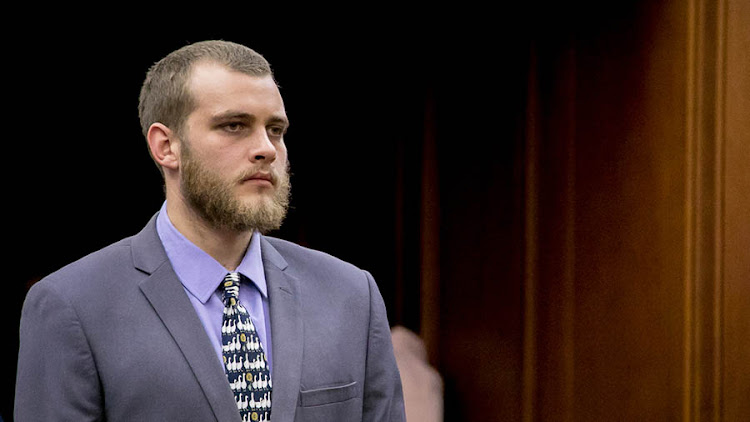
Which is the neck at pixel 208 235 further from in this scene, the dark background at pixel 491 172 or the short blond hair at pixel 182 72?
the dark background at pixel 491 172

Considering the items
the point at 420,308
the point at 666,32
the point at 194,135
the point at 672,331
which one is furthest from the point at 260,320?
the point at 420,308

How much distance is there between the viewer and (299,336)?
1643mm

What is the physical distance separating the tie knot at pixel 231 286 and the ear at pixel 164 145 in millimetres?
239

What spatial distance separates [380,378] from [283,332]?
0.25 metres

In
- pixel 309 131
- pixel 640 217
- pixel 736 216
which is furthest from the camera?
pixel 309 131

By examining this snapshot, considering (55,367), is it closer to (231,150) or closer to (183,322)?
(183,322)

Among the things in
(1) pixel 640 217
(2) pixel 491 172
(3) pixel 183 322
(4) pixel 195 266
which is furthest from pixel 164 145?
(2) pixel 491 172

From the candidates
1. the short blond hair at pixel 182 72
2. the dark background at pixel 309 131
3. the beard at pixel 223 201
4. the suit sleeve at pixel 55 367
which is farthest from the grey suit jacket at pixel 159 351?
the dark background at pixel 309 131

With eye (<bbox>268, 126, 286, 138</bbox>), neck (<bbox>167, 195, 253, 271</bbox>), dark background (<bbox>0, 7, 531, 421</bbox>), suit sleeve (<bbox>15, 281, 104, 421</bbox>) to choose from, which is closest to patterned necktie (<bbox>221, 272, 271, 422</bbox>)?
neck (<bbox>167, 195, 253, 271</bbox>)

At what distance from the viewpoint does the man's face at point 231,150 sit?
1610mm

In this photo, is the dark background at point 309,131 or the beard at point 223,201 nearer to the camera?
the beard at point 223,201

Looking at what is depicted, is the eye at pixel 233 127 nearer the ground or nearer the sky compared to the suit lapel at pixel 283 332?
nearer the sky

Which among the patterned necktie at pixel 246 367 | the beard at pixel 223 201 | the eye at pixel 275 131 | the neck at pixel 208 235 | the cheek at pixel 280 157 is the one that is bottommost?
the patterned necktie at pixel 246 367

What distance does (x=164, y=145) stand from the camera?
1706mm
